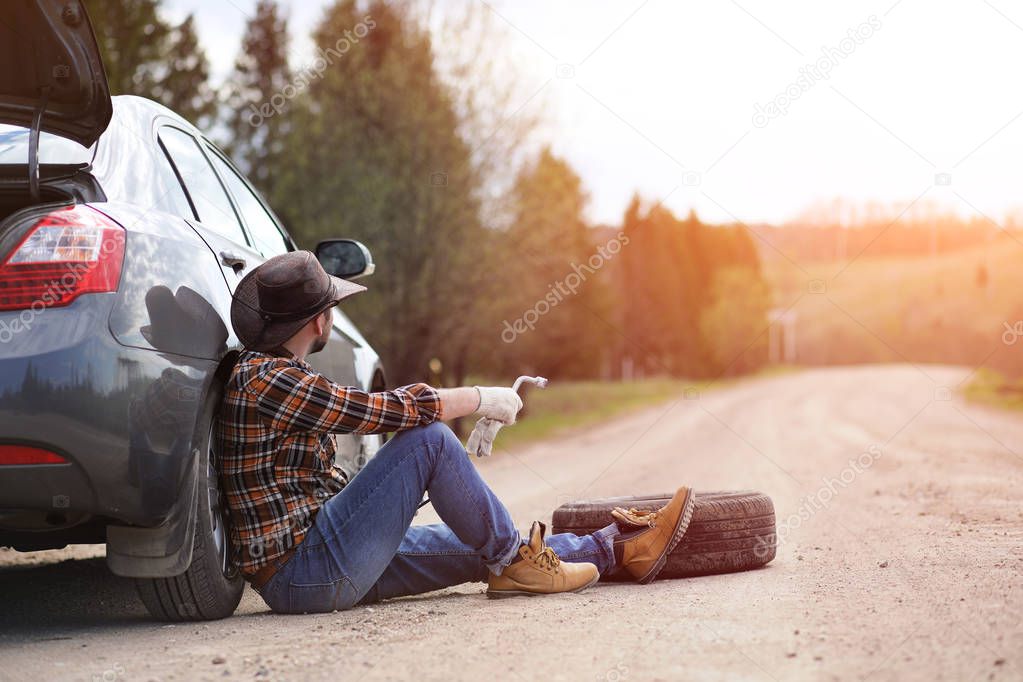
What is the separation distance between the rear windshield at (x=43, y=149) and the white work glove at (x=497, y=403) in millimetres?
Result: 1575

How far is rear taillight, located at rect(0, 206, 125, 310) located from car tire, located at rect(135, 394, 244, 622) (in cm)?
65

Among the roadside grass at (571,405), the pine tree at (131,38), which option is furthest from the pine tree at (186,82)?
the roadside grass at (571,405)

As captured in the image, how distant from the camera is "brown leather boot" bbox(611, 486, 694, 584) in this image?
432cm

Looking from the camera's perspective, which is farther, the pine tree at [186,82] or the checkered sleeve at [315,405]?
the pine tree at [186,82]

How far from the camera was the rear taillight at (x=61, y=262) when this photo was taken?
3.18 metres

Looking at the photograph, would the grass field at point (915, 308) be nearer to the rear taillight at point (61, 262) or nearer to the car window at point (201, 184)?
the car window at point (201, 184)

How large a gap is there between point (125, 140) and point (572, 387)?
106ft

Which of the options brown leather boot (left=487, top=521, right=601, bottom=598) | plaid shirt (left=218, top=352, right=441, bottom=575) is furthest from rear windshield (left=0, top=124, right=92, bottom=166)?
brown leather boot (left=487, top=521, right=601, bottom=598)

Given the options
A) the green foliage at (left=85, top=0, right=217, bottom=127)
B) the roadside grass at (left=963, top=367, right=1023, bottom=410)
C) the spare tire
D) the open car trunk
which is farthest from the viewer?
the roadside grass at (left=963, top=367, right=1023, bottom=410)

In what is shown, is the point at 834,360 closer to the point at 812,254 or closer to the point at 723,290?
the point at 812,254

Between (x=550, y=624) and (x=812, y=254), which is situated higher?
(x=812, y=254)

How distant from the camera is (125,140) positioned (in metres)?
3.86

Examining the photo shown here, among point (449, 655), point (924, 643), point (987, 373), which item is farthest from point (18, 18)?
point (987, 373)

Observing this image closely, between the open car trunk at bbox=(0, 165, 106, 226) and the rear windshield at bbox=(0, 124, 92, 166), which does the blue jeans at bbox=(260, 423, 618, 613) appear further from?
the rear windshield at bbox=(0, 124, 92, 166)
